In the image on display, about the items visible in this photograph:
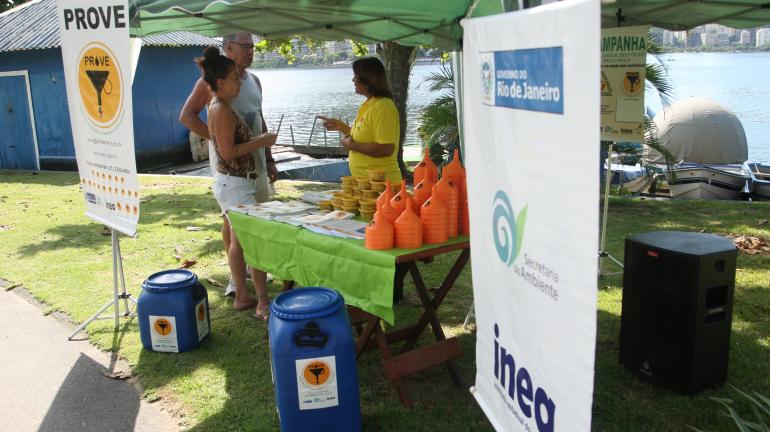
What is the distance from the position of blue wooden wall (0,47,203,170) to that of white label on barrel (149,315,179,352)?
40.0 ft

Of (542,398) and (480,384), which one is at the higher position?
(542,398)

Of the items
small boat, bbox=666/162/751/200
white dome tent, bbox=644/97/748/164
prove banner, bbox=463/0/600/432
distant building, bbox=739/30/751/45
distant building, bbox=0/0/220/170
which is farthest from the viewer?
distant building, bbox=739/30/751/45

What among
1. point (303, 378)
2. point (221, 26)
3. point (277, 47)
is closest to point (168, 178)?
point (277, 47)

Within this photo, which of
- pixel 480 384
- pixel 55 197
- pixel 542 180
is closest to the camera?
pixel 542 180

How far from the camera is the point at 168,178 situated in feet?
45.0

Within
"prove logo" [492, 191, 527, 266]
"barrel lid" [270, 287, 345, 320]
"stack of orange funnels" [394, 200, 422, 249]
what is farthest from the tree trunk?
"prove logo" [492, 191, 527, 266]

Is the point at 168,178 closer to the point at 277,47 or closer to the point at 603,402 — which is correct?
the point at 277,47

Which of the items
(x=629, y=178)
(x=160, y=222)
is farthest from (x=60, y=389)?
(x=629, y=178)

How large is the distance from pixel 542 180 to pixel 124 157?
3340 millimetres

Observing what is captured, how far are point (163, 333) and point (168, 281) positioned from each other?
1.24ft

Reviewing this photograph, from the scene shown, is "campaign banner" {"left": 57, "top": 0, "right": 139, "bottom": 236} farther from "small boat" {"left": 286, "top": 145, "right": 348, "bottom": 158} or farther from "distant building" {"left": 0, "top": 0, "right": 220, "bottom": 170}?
"small boat" {"left": 286, "top": 145, "right": 348, "bottom": 158}

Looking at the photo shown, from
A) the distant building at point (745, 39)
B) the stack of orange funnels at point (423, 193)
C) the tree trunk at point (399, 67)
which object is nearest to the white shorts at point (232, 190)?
the stack of orange funnels at point (423, 193)

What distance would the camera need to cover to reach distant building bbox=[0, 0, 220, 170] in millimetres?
15219

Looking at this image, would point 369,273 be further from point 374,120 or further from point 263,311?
point 263,311
